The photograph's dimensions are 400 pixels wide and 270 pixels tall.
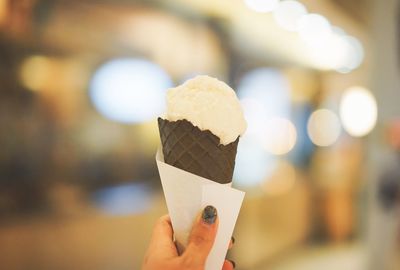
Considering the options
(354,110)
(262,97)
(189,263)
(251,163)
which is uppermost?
(354,110)

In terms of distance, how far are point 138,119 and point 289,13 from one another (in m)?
2.85

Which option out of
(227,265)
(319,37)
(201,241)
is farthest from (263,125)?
(201,241)

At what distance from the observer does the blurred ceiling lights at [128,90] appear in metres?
3.43

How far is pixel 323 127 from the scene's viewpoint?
26.4 feet

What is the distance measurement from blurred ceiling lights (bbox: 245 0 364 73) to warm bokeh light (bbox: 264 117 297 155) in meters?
1.27

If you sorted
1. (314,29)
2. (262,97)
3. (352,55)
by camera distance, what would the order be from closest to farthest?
(262,97), (314,29), (352,55)

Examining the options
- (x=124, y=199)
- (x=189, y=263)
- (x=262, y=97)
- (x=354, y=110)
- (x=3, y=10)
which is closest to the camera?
(x=189, y=263)

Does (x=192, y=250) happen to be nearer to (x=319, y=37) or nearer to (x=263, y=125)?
(x=263, y=125)

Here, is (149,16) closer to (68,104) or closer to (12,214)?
(68,104)

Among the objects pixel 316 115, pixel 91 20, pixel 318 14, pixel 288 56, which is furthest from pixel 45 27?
pixel 316 115

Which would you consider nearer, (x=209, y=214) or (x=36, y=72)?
(x=209, y=214)

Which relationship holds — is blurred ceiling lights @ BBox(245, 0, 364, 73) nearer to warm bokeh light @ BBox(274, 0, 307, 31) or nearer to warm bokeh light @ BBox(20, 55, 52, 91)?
warm bokeh light @ BBox(274, 0, 307, 31)

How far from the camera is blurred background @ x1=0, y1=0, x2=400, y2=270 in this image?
2.98m

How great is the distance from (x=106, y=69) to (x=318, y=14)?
3618 millimetres
